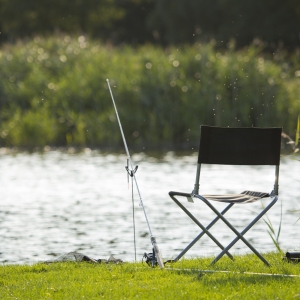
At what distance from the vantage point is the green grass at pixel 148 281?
4957mm

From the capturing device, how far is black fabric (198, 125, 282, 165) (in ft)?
19.5

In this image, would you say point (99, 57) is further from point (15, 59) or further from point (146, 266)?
point (146, 266)

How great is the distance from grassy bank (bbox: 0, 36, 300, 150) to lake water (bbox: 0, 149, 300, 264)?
81 centimetres

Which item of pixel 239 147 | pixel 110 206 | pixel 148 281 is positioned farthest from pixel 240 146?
pixel 110 206

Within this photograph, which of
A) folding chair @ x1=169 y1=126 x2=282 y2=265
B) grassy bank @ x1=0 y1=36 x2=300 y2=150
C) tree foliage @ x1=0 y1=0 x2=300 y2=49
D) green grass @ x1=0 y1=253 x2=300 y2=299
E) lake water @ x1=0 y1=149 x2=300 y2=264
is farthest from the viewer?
tree foliage @ x1=0 y1=0 x2=300 y2=49

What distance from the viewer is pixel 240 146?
19.7ft

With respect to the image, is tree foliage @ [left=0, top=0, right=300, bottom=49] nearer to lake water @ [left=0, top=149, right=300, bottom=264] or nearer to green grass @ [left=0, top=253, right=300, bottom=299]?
lake water @ [left=0, top=149, right=300, bottom=264]

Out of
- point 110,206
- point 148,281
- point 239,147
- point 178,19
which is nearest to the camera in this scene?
point 148,281

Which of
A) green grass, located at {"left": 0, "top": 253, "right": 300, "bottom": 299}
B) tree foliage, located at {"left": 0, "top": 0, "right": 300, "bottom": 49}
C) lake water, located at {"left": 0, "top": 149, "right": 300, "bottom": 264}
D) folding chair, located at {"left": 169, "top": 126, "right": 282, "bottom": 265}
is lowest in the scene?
lake water, located at {"left": 0, "top": 149, "right": 300, "bottom": 264}

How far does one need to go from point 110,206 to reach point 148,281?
6155mm

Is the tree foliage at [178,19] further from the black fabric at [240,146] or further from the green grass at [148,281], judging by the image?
the green grass at [148,281]

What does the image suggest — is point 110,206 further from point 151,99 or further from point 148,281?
point 151,99

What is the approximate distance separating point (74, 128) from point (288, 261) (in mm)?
13950

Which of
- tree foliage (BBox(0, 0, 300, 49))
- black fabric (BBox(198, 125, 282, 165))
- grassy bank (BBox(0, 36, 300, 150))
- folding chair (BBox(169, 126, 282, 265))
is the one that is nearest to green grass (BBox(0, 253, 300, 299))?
folding chair (BBox(169, 126, 282, 265))
